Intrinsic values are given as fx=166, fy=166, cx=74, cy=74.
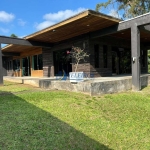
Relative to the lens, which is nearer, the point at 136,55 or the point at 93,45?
the point at 136,55

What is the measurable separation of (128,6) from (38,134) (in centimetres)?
1869

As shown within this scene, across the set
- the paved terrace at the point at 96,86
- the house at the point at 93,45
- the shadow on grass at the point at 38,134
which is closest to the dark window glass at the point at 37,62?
the house at the point at 93,45

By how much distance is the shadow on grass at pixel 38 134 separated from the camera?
2.81m

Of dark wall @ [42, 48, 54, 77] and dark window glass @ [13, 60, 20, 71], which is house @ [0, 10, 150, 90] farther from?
dark window glass @ [13, 60, 20, 71]

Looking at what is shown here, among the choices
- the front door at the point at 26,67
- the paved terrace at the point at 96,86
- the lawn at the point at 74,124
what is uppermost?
the front door at the point at 26,67

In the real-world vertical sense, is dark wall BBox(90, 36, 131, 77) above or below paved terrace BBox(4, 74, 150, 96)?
above

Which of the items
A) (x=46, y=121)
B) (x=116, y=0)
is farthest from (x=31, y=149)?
(x=116, y=0)

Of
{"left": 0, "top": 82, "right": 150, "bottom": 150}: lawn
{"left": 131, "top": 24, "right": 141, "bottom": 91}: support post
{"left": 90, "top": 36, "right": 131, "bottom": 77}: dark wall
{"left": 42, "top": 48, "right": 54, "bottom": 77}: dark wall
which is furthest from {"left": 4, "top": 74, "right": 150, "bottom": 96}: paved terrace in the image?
{"left": 42, "top": 48, "right": 54, "bottom": 77}: dark wall

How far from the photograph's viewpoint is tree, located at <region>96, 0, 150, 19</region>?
680 inches

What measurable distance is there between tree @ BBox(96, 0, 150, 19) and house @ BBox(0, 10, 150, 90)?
16.3 feet

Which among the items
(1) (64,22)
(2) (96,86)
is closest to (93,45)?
(1) (64,22)

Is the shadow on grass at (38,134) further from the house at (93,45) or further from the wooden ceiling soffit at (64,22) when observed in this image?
the house at (93,45)

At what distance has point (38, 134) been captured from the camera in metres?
3.15

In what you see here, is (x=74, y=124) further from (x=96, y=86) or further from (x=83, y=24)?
(x=83, y=24)
